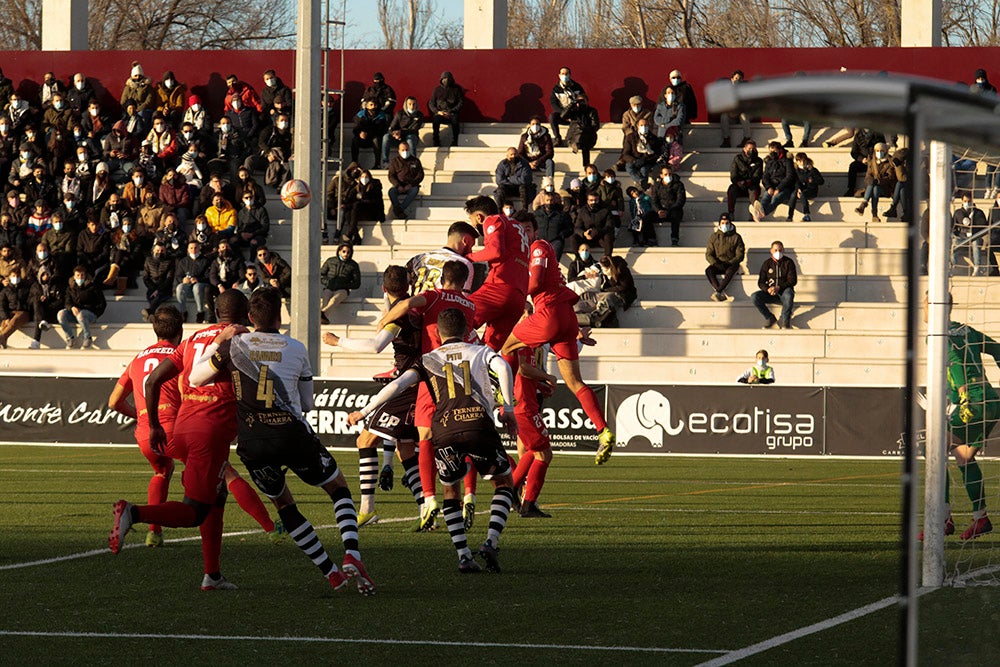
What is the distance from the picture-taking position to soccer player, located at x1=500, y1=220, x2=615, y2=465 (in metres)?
13.6

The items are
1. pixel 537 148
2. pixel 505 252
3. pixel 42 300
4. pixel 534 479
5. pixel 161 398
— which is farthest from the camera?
pixel 537 148

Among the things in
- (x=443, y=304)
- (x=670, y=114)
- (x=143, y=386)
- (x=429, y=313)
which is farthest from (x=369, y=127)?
(x=143, y=386)

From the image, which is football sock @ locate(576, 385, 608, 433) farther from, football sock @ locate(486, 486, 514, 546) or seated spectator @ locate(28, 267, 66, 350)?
seated spectator @ locate(28, 267, 66, 350)

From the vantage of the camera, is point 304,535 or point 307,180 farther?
point 307,180

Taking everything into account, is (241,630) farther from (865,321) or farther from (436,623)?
(865,321)

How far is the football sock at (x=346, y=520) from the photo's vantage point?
28.9 ft

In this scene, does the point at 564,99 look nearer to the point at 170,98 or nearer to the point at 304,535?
the point at 170,98

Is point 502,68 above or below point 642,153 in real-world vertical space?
above

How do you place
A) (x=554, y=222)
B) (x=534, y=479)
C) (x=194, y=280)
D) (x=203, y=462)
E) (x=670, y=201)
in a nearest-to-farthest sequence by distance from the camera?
(x=203, y=462)
(x=534, y=479)
(x=554, y=222)
(x=194, y=280)
(x=670, y=201)

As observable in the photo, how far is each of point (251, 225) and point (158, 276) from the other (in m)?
2.00

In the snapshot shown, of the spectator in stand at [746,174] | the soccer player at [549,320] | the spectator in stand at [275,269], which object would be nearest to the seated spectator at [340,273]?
the spectator in stand at [275,269]

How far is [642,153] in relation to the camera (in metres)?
30.5

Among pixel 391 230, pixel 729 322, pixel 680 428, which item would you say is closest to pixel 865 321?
pixel 729 322

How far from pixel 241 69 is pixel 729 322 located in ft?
44.4
